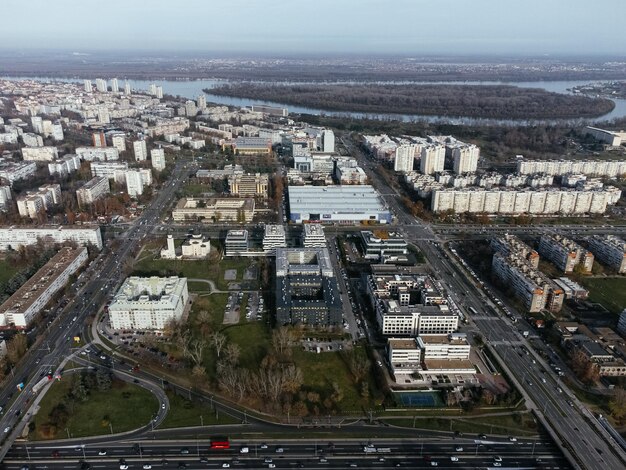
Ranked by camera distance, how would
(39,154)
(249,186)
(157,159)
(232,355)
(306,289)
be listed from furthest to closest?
(39,154)
(157,159)
(249,186)
(306,289)
(232,355)

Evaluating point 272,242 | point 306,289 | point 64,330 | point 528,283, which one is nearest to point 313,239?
point 272,242

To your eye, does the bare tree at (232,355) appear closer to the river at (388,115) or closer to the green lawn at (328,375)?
the green lawn at (328,375)

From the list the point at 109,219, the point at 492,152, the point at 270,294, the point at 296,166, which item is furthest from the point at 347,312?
the point at 492,152

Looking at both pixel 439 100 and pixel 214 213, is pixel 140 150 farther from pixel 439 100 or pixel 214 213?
pixel 439 100

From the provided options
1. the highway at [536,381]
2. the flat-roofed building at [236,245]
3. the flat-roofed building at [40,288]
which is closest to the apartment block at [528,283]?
the highway at [536,381]

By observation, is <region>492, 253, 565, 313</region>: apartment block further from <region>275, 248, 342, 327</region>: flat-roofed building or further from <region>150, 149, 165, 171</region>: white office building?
<region>150, 149, 165, 171</region>: white office building
